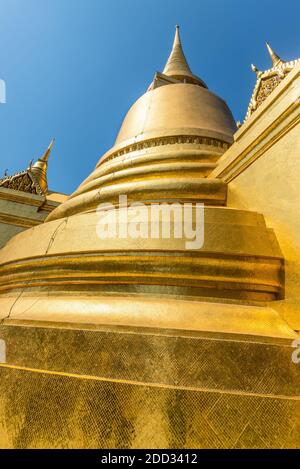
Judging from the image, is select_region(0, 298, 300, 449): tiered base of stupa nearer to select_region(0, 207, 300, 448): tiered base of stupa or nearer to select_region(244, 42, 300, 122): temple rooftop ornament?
select_region(0, 207, 300, 448): tiered base of stupa

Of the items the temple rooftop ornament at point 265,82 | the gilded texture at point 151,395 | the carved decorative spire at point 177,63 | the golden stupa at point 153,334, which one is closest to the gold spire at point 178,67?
the carved decorative spire at point 177,63

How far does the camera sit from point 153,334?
3.93ft

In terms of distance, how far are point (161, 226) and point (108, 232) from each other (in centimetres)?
38

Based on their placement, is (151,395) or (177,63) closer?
(151,395)

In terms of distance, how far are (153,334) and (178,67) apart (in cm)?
781

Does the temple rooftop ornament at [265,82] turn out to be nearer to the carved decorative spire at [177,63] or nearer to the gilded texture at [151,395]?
the gilded texture at [151,395]

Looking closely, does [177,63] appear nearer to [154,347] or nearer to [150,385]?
[154,347]

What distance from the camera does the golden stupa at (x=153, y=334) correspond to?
951 mm

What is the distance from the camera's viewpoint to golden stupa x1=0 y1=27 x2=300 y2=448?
3.12 ft

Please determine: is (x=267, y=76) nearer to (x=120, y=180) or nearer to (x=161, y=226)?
(x=120, y=180)

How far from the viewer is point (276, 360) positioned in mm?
1111

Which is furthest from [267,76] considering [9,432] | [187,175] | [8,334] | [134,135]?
[9,432]

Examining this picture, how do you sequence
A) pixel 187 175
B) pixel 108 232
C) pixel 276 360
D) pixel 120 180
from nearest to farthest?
pixel 276 360 → pixel 108 232 → pixel 187 175 → pixel 120 180

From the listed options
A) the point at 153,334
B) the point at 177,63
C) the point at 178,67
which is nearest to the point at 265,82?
the point at 153,334
